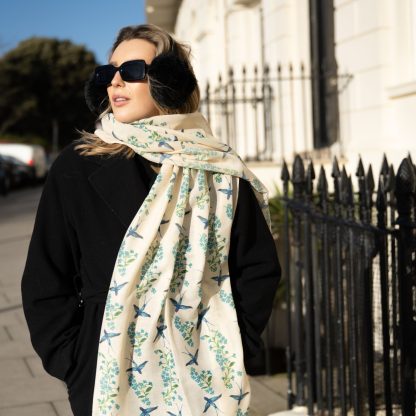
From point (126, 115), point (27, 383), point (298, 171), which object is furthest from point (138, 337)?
point (27, 383)

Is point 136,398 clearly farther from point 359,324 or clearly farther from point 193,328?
point 359,324

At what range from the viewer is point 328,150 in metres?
8.75

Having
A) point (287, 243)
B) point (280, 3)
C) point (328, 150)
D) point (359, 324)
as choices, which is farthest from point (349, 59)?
point (359, 324)

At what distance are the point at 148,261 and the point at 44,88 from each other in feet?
199

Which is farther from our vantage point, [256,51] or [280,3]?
[256,51]

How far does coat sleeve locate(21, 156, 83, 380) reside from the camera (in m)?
2.38

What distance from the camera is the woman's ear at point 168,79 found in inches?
96.3

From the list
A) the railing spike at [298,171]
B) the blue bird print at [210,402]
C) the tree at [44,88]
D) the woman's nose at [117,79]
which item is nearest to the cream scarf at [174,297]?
the blue bird print at [210,402]

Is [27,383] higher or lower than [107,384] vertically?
lower

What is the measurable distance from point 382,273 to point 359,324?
63cm

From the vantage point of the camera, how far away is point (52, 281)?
94.0 inches

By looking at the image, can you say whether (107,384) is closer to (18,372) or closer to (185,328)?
(185,328)

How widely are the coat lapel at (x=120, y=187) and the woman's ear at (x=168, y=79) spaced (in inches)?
9.4

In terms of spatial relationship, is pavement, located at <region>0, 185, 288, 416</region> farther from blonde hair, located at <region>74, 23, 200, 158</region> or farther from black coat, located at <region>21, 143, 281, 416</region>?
blonde hair, located at <region>74, 23, 200, 158</region>
